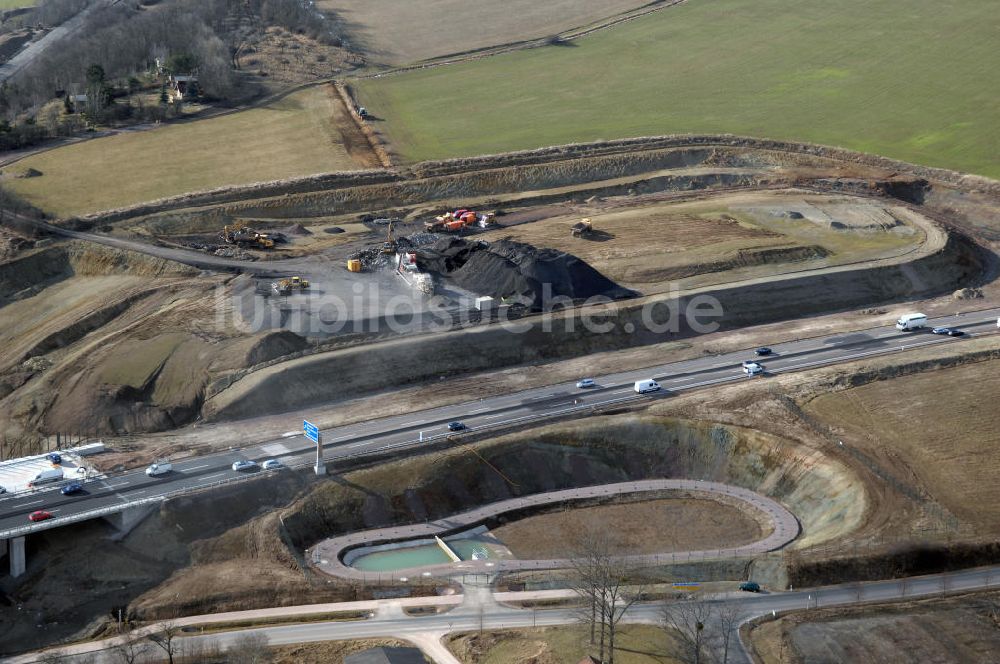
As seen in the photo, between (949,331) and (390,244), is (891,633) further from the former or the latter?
(390,244)

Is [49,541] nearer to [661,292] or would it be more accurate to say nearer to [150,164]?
[661,292]

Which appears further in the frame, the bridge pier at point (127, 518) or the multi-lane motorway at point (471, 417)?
the multi-lane motorway at point (471, 417)

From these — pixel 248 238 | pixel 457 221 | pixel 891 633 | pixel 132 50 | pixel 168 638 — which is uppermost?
pixel 132 50

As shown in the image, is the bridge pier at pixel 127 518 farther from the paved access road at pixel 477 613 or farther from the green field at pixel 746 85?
the green field at pixel 746 85

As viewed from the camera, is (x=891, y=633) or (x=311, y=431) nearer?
(x=891, y=633)

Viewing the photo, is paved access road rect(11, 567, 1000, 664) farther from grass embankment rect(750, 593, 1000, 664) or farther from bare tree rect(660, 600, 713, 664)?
grass embankment rect(750, 593, 1000, 664)

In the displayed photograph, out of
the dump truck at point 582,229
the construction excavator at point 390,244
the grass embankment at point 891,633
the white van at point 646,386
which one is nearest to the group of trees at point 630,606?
the grass embankment at point 891,633

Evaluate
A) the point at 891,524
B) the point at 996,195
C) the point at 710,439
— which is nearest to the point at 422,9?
the point at 996,195

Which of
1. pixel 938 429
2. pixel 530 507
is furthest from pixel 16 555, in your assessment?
pixel 938 429
